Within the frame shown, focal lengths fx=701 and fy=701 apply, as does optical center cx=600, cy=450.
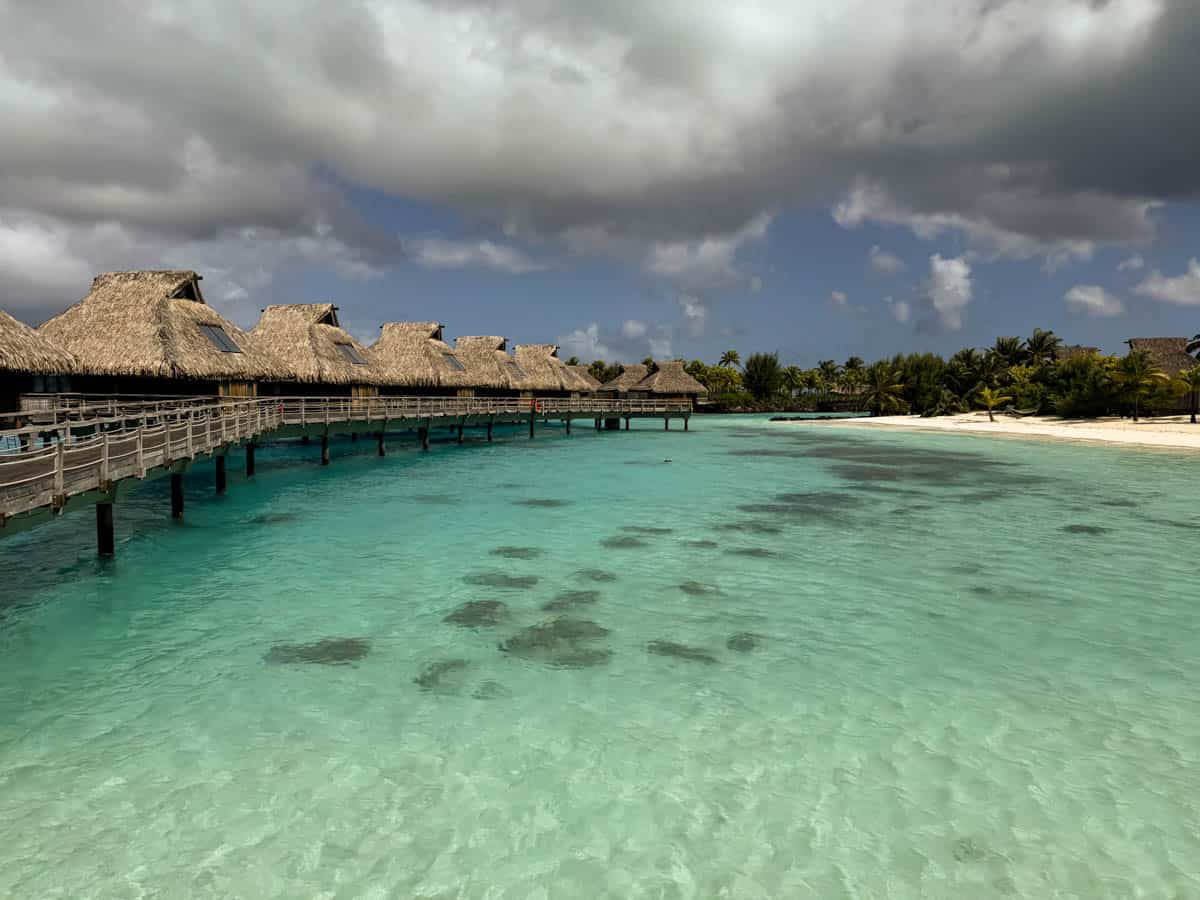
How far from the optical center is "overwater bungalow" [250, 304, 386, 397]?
35.1 meters

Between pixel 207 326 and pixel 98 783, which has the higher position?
pixel 207 326

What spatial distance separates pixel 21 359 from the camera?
62.6 feet

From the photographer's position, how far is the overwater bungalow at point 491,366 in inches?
2063

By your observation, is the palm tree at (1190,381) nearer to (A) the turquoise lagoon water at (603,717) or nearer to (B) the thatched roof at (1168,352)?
(B) the thatched roof at (1168,352)

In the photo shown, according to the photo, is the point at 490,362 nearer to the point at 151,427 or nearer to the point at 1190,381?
the point at 151,427

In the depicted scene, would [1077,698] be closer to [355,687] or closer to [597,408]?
[355,687]

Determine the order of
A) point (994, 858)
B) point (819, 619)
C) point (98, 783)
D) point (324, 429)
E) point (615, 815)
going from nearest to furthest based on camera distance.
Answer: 1. point (994, 858)
2. point (615, 815)
3. point (98, 783)
4. point (819, 619)
5. point (324, 429)

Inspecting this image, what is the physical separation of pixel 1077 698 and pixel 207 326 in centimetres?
3187

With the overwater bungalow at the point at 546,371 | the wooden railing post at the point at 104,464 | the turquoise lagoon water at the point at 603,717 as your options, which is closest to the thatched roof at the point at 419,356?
the overwater bungalow at the point at 546,371

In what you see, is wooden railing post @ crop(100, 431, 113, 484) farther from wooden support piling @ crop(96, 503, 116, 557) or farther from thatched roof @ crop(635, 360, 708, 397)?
thatched roof @ crop(635, 360, 708, 397)

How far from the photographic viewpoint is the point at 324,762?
6371mm

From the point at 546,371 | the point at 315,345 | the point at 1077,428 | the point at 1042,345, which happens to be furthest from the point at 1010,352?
the point at 315,345

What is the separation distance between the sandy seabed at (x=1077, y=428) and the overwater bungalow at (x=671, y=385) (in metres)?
16.7

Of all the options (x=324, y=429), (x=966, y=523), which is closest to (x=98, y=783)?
(x=966, y=523)
